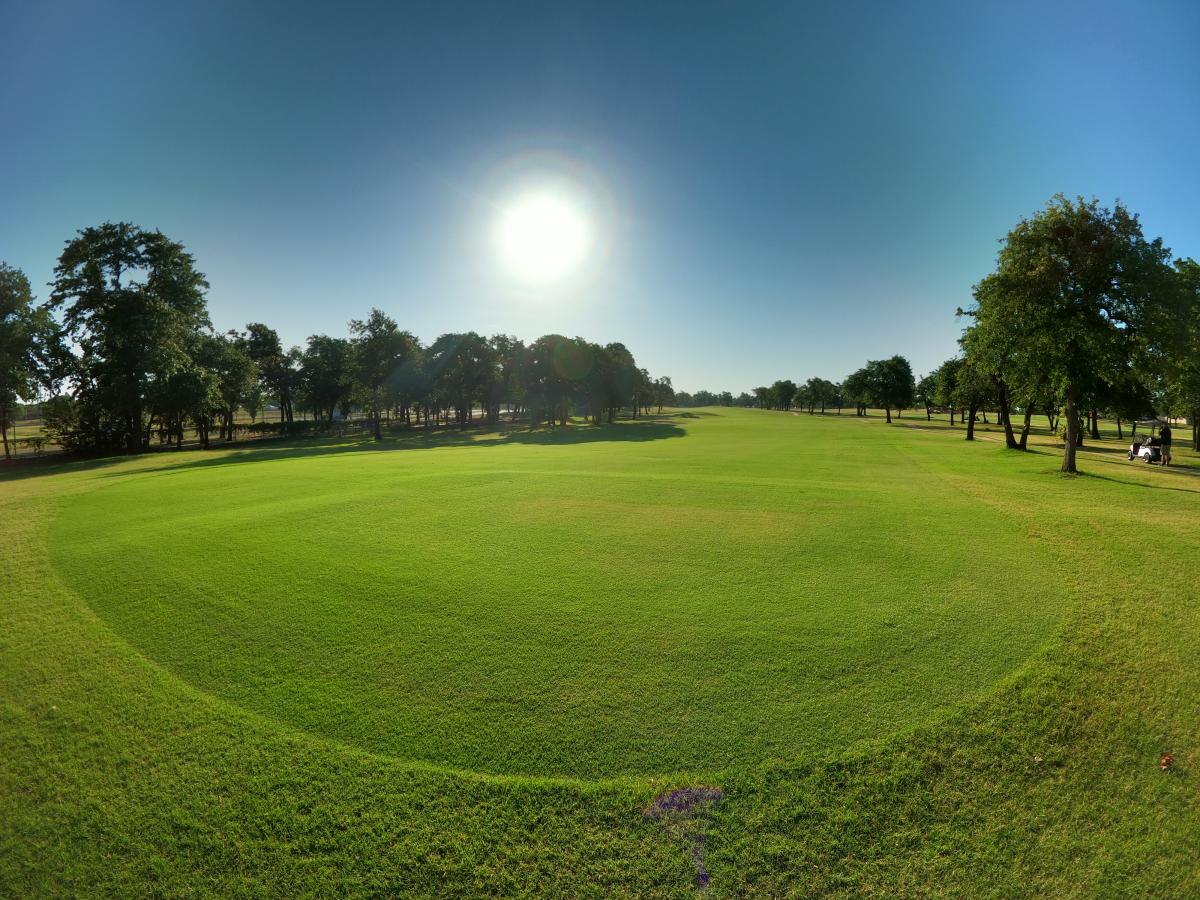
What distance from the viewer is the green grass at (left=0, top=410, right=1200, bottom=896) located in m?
4.42

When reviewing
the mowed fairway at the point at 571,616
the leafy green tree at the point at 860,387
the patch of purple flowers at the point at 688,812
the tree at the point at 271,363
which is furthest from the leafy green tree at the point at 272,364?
the leafy green tree at the point at 860,387

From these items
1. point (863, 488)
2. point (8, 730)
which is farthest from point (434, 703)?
point (863, 488)

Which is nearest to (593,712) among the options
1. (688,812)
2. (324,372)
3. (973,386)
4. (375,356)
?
(688,812)

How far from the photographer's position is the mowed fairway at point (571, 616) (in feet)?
19.2

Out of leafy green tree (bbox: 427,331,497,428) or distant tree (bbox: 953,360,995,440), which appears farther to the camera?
leafy green tree (bbox: 427,331,497,428)

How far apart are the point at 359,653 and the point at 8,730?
393 cm

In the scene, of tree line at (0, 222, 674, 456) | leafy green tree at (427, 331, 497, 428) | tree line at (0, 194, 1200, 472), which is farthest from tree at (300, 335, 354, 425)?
leafy green tree at (427, 331, 497, 428)

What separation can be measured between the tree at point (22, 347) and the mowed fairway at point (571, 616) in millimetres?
36051

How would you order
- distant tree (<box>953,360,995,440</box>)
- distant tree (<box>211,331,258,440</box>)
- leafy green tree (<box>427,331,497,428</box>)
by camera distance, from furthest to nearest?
leafy green tree (<box>427,331,497,428</box>), distant tree (<box>211,331,258,440</box>), distant tree (<box>953,360,995,440</box>)

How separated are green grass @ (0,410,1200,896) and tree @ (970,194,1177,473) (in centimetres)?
1354

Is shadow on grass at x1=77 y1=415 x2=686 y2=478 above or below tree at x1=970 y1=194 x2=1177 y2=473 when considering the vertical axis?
below

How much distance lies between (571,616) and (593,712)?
8.19ft

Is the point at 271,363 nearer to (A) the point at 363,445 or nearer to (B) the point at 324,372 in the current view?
(B) the point at 324,372

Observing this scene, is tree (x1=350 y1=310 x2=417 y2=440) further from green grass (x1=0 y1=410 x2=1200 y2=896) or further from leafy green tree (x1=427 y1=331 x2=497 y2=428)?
green grass (x1=0 y1=410 x2=1200 y2=896)
